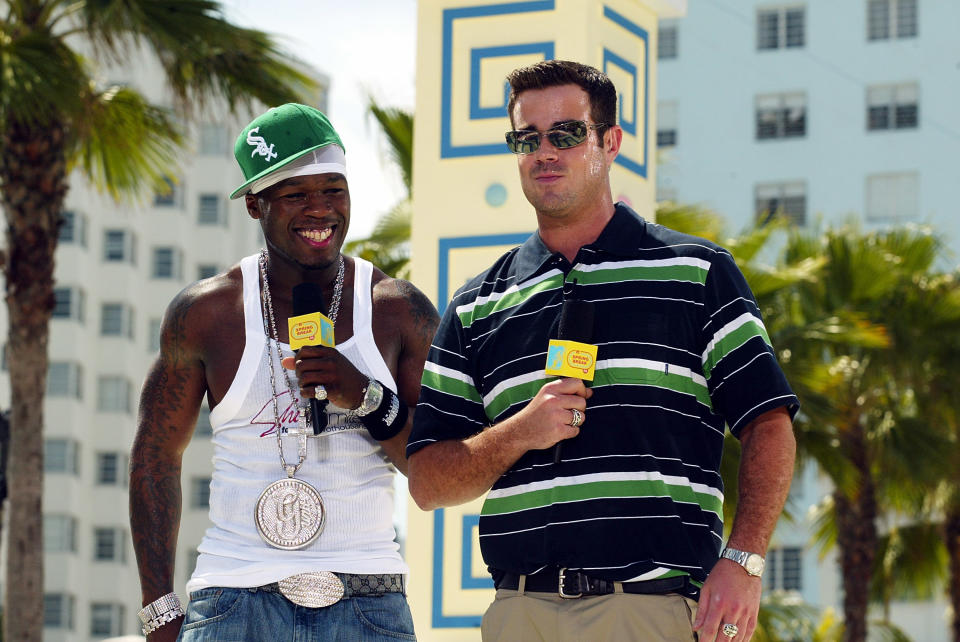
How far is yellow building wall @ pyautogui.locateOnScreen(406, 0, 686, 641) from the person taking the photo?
797 centimetres

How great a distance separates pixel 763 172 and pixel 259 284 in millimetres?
39708

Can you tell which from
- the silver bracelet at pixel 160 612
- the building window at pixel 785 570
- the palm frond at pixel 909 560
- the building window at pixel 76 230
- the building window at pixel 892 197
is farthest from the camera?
the building window at pixel 76 230

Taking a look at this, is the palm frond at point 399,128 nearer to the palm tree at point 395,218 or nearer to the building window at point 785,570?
the palm tree at point 395,218

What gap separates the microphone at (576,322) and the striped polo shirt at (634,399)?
75mm

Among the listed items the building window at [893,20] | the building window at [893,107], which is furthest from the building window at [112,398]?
the building window at [893,20]

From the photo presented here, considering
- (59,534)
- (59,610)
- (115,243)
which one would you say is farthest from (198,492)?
(115,243)

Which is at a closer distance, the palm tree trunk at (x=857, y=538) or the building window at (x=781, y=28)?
the palm tree trunk at (x=857, y=538)

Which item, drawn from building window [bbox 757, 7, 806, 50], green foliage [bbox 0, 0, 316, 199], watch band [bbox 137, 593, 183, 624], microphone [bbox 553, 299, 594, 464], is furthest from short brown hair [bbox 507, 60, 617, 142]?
building window [bbox 757, 7, 806, 50]

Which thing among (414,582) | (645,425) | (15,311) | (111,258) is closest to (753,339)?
(645,425)

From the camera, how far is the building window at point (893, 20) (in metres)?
41.6

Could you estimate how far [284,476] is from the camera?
157 inches

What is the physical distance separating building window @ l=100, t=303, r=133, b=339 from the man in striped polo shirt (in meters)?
53.4

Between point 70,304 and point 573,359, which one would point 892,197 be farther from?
point 573,359

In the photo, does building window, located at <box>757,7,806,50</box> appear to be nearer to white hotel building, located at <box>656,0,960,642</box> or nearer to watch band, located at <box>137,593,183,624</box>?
white hotel building, located at <box>656,0,960,642</box>
